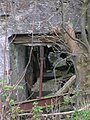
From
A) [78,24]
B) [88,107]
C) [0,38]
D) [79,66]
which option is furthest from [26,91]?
[88,107]

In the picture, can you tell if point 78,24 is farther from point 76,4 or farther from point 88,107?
point 88,107

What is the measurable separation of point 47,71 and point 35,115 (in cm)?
740

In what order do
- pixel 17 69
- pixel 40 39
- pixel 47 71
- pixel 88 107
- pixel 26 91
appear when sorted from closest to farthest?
pixel 88 107
pixel 40 39
pixel 17 69
pixel 26 91
pixel 47 71

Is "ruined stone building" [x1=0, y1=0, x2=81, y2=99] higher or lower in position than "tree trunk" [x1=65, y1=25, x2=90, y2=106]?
higher

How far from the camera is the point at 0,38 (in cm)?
990

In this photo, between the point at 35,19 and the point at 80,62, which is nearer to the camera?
the point at 80,62

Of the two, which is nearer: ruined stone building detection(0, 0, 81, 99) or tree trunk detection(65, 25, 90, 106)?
tree trunk detection(65, 25, 90, 106)

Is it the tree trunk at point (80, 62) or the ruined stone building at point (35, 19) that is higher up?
the ruined stone building at point (35, 19)

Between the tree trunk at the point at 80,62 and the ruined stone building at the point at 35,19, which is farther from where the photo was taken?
the ruined stone building at the point at 35,19

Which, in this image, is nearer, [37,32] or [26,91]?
[37,32]

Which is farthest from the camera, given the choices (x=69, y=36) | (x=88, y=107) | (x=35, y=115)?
(x=69, y=36)

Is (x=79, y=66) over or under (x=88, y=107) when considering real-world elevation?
over

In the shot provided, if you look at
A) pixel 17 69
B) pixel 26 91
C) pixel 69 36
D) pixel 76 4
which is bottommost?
pixel 26 91

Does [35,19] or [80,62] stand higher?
[35,19]
